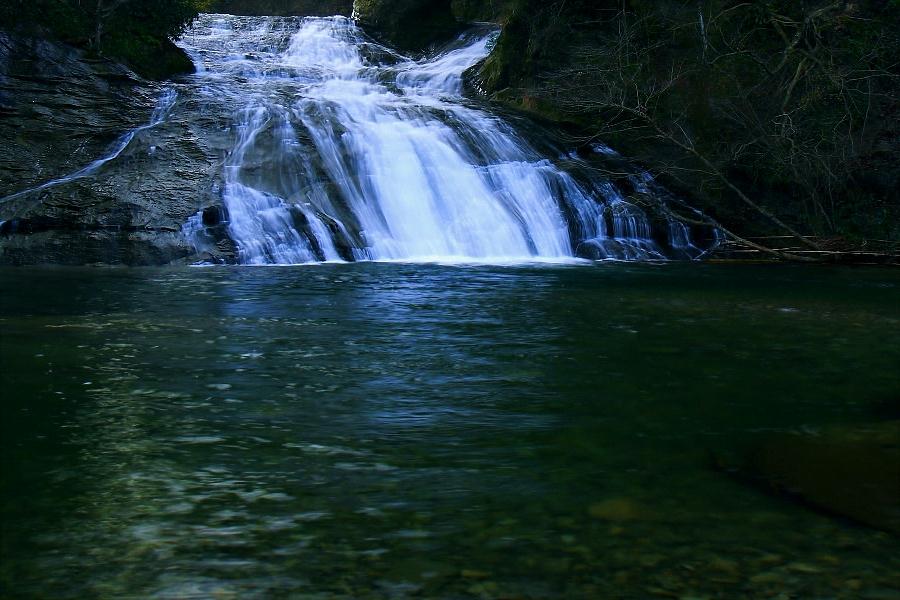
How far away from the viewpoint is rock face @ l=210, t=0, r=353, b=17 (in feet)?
118

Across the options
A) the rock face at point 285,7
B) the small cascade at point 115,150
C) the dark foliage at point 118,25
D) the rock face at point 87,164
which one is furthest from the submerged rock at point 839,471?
the rock face at point 285,7

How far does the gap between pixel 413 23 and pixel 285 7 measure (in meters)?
10.9

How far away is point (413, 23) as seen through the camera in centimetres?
2816

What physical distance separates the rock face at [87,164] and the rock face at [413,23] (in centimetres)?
1109

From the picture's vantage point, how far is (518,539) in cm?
304

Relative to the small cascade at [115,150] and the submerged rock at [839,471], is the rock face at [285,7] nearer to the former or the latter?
the small cascade at [115,150]

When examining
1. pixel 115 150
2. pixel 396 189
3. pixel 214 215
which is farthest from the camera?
pixel 396 189

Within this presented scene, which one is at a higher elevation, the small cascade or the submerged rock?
the small cascade

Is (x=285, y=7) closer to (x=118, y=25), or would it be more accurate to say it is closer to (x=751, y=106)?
(x=118, y=25)

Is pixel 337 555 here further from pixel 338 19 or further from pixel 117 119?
pixel 338 19

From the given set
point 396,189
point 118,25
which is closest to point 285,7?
point 118,25

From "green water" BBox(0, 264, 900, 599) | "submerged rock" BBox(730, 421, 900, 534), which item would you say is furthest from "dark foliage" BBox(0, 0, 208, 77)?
"submerged rock" BBox(730, 421, 900, 534)

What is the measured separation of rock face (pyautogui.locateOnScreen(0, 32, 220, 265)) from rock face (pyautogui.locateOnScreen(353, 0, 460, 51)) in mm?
11088

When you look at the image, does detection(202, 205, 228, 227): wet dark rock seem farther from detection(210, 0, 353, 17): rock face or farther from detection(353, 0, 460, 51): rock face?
detection(210, 0, 353, 17): rock face
